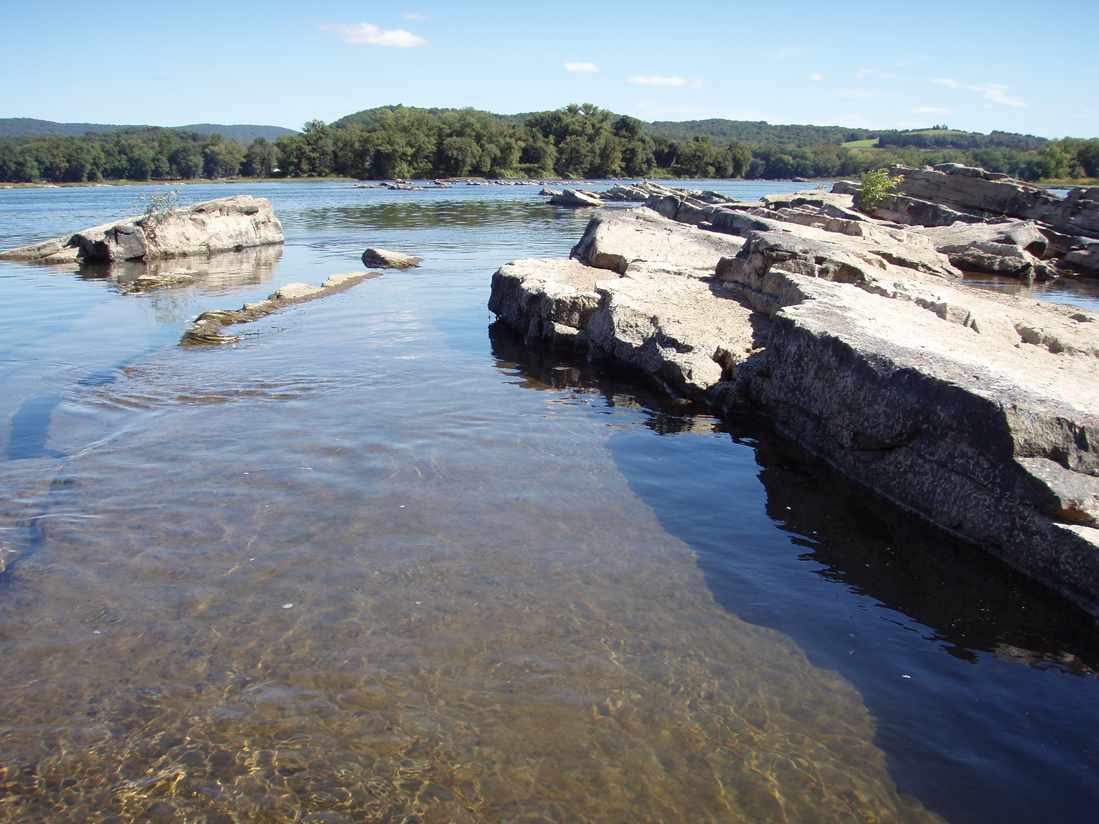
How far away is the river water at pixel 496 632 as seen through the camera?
344 cm

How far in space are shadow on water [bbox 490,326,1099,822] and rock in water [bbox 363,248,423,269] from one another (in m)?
13.6

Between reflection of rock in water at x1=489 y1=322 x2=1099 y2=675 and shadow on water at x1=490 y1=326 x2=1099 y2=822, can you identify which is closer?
shadow on water at x1=490 y1=326 x2=1099 y2=822

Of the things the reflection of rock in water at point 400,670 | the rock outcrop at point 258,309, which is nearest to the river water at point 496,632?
the reflection of rock in water at point 400,670

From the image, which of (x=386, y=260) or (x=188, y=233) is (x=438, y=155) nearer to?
(x=188, y=233)

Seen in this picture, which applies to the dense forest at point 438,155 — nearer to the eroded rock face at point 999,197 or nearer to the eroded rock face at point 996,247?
the eroded rock face at point 999,197

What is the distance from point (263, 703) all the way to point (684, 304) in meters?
7.89

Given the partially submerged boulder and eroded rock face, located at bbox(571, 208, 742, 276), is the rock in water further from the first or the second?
the partially submerged boulder

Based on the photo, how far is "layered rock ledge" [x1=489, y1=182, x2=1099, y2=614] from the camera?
16.1ft

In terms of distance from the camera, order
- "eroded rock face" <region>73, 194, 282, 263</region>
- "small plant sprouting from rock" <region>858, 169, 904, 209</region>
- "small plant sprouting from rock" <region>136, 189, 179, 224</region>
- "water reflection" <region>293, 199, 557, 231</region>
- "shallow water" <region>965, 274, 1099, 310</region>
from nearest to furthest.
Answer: "shallow water" <region>965, 274, 1099, 310</region>
"eroded rock face" <region>73, 194, 282, 263</region>
"small plant sprouting from rock" <region>136, 189, 179, 224</region>
"small plant sprouting from rock" <region>858, 169, 904, 209</region>
"water reflection" <region>293, 199, 557, 231</region>

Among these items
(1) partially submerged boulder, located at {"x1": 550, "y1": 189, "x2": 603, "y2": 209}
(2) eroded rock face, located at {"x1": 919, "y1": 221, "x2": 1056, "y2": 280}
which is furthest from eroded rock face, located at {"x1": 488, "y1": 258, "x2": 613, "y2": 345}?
(1) partially submerged boulder, located at {"x1": 550, "y1": 189, "x2": 603, "y2": 209}

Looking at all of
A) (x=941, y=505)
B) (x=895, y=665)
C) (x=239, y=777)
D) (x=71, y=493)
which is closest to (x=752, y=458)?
(x=941, y=505)

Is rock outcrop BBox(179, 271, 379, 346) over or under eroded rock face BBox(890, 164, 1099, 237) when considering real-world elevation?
under

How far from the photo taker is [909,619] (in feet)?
15.5

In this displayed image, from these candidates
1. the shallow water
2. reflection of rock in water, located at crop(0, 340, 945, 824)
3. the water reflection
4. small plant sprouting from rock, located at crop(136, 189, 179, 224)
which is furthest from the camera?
the water reflection
